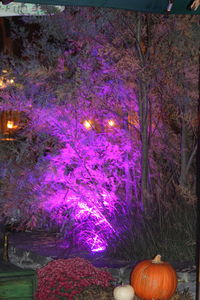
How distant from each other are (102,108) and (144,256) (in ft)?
8.05

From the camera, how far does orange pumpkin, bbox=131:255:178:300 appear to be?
18.0 ft

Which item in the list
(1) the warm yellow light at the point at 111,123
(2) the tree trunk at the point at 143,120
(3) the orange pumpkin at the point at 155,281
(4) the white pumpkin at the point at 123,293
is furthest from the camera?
(1) the warm yellow light at the point at 111,123

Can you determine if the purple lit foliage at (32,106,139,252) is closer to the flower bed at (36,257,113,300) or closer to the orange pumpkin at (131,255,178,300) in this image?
the flower bed at (36,257,113,300)

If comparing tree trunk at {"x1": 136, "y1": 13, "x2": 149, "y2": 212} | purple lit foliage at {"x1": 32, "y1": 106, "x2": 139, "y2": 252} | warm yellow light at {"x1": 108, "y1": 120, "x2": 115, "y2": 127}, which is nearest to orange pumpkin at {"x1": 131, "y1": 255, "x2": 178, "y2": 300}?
purple lit foliage at {"x1": 32, "y1": 106, "x2": 139, "y2": 252}

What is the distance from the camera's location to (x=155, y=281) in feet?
17.9

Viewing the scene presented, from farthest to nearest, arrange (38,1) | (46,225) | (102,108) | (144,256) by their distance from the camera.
Answer: (46,225) → (102,108) → (144,256) → (38,1)

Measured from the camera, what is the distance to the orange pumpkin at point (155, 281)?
547cm

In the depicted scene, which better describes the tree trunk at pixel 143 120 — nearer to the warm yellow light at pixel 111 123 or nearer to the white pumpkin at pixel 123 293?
the warm yellow light at pixel 111 123

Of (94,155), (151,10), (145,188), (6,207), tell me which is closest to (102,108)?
(94,155)

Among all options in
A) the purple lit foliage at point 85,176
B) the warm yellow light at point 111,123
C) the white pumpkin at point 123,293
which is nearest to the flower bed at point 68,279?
the white pumpkin at point 123,293

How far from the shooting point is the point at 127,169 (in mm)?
8125

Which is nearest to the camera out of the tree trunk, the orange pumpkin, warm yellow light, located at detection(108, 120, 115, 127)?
the orange pumpkin

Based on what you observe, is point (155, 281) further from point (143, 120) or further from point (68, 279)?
point (143, 120)

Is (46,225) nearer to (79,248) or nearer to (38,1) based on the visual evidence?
(79,248)
